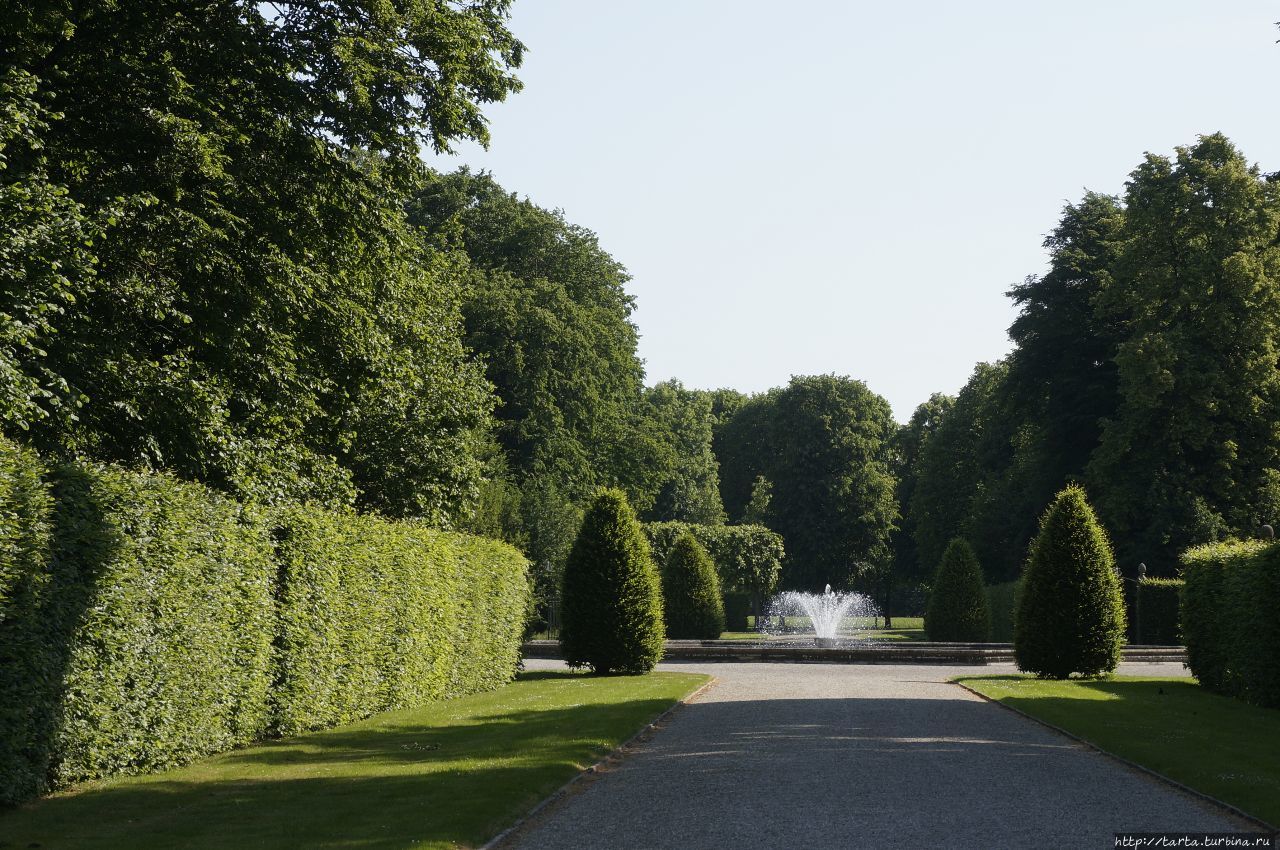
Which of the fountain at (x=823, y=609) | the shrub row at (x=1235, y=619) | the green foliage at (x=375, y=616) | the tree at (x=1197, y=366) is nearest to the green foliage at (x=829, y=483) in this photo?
the fountain at (x=823, y=609)

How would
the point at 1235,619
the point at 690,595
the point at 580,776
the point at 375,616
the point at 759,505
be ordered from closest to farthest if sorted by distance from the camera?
the point at 580,776, the point at 375,616, the point at 1235,619, the point at 690,595, the point at 759,505

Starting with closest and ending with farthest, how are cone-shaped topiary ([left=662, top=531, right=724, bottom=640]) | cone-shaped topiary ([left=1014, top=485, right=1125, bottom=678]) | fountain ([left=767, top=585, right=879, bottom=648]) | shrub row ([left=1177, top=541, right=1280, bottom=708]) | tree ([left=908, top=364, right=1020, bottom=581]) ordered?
shrub row ([left=1177, top=541, right=1280, bottom=708]), cone-shaped topiary ([left=1014, top=485, right=1125, bottom=678]), cone-shaped topiary ([left=662, top=531, right=724, bottom=640]), fountain ([left=767, top=585, right=879, bottom=648]), tree ([left=908, top=364, right=1020, bottom=581])

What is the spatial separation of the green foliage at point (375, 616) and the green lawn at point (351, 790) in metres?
0.66

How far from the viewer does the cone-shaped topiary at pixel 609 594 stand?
31109 mm

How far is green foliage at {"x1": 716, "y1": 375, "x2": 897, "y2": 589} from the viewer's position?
81000mm

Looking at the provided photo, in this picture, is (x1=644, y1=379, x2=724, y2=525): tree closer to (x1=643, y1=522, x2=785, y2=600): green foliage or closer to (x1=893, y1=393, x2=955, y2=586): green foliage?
(x1=893, y1=393, x2=955, y2=586): green foliage

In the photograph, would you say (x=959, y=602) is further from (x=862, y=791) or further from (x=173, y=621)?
(x=173, y=621)

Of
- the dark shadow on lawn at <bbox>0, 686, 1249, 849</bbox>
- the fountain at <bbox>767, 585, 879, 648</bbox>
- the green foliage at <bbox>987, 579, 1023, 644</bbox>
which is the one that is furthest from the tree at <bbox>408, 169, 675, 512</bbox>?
the dark shadow on lawn at <bbox>0, 686, 1249, 849</bbox>

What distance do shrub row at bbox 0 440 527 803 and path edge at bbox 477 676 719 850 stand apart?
449 centimetres

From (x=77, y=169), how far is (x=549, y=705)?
38.6ft

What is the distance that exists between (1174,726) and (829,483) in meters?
63.1

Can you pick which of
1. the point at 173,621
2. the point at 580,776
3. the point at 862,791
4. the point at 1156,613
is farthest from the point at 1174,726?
the point at 1156,613

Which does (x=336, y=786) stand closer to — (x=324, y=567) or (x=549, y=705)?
(x=324, y=567)

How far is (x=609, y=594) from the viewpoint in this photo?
31.2 metres
